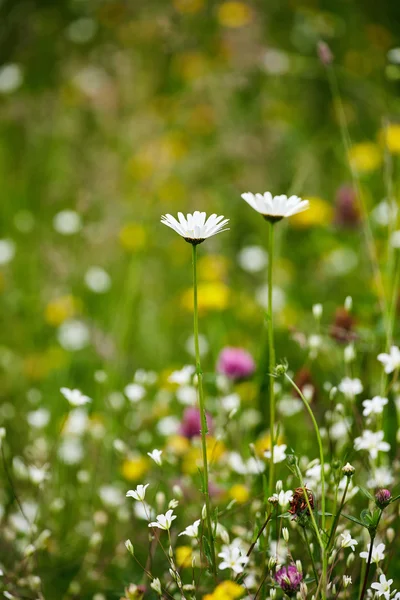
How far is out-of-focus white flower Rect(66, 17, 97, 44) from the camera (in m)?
3.40

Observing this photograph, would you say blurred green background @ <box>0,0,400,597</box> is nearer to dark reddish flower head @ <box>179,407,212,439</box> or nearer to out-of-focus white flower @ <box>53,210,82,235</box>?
out-of-focus white flower @ <box>53,210,82,235</box>

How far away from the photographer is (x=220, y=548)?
1174 millimetres

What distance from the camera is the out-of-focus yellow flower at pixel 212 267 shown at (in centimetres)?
236

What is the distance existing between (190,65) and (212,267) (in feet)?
4.08

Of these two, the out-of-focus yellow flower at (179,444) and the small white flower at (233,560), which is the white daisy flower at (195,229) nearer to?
the small white flower at (233,560)

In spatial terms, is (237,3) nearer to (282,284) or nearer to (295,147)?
(295,147)

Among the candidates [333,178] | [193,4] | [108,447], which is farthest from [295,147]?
[108,447]

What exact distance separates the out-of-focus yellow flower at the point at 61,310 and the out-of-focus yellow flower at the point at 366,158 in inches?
44.1

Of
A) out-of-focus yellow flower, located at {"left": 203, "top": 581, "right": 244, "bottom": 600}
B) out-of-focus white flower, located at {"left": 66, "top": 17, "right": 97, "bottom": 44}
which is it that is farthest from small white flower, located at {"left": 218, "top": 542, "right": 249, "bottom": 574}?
out-of-focus white flower, located at {"left": 66, "top": 17, "right": 97, "bottom": 44}

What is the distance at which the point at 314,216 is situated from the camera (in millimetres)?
2387

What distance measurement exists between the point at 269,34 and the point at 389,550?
2.92 meters

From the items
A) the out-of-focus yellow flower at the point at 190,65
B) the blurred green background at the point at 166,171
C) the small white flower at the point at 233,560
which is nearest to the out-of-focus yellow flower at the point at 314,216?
the blurred green background at the point at 166,171

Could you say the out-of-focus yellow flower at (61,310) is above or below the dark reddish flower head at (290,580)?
above

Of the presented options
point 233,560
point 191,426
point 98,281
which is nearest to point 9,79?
point 98,281
